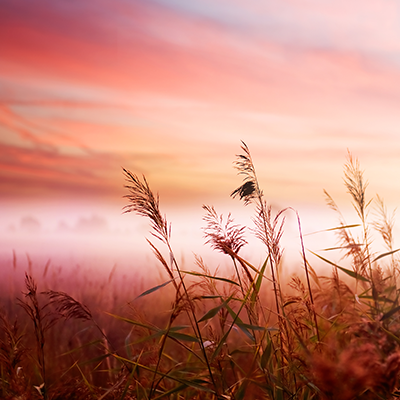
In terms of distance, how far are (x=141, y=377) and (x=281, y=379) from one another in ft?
2.39

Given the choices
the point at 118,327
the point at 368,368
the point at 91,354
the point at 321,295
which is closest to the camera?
the point at 368,368

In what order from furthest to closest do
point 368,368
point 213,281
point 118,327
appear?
Answer: point 118,327 → point 213,281 → point 368,368

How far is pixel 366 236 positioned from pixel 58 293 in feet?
5.47

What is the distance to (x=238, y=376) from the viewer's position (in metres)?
2.35

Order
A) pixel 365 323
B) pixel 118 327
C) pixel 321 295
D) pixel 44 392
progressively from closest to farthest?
pixel 365 323
pixel 44 392
pixel 321 295
pixel 118 327

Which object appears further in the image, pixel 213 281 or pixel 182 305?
pixel 213 281

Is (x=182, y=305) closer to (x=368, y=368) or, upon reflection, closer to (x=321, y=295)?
(x=368, y=368)

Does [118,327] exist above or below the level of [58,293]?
below

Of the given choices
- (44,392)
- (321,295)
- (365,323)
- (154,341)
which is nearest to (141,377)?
(154,341)

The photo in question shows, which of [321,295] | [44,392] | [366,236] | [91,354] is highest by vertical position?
[366,236]

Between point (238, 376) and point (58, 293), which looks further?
point (238, 376)

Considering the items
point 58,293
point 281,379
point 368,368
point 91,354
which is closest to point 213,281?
point 281,379

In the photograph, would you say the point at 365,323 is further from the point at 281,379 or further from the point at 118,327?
the point at 118,327

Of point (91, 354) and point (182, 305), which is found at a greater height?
point (182, 305)
